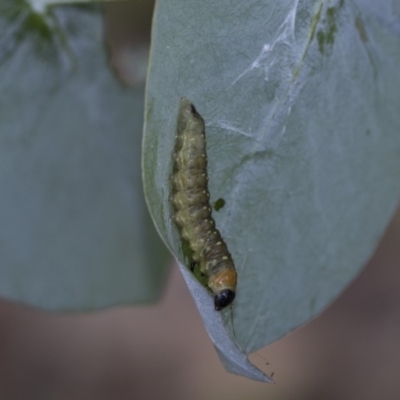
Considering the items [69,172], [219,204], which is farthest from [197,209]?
[69,172]

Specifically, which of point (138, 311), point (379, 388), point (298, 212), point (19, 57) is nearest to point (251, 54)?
point (298, 212)

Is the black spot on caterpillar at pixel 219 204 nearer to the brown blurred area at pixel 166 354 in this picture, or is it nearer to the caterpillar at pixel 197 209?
the caterpillar at pixel 197 209

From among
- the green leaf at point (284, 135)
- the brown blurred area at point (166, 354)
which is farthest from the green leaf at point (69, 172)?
the brown blurred area at point (166, 354)

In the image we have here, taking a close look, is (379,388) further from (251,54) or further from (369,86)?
(251,54)

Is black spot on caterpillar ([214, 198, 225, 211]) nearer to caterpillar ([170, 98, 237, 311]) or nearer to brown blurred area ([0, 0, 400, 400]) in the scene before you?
caterpillar ([170, 98, 237, 311])

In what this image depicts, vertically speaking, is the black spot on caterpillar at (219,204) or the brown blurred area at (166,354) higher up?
the black spot on caterpillar at (219,204)

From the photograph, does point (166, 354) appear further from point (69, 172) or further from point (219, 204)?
point (219, 204)
